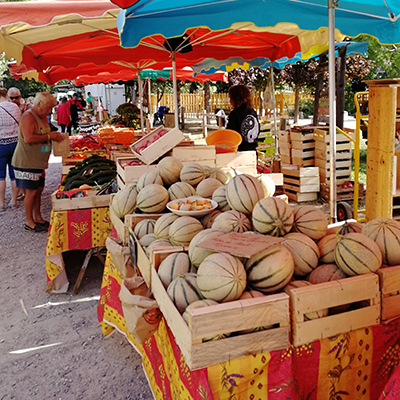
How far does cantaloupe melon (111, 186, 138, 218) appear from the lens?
3.08 metres

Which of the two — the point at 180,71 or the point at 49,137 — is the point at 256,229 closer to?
the point at 49,137

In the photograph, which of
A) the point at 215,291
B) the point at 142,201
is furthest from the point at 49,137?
the point at 215,291

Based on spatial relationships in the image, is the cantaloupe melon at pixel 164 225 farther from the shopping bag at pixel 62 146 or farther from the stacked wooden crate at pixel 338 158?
the stacked wooden crate at pixel 338 158

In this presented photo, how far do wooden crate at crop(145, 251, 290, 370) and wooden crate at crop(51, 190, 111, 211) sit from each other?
2866 mm

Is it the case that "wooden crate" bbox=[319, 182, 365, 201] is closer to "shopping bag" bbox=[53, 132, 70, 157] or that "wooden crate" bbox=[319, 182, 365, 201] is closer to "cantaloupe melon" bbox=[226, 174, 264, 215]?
"shopping bag" bbox=[53, 132, 70, 157]

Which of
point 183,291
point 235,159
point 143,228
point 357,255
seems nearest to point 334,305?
point 357,255

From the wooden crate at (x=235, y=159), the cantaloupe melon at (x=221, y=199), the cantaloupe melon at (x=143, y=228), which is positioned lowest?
the cantaloupe melon at (x=143, y=228)

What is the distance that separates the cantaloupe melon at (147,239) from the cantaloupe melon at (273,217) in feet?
2.21

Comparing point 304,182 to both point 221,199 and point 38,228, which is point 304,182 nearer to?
point 38,228

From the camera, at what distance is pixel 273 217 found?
2.13 m

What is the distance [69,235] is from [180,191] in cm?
181

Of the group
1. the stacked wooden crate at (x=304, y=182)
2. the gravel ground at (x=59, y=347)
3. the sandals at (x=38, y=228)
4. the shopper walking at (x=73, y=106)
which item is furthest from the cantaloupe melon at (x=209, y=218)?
the shopper walking at (x=73, y=106)

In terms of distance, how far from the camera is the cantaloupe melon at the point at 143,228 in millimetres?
2662

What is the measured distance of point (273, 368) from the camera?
1725 mm
